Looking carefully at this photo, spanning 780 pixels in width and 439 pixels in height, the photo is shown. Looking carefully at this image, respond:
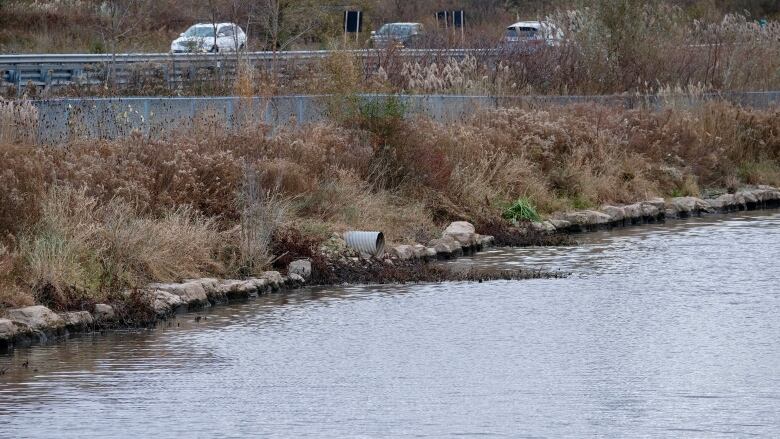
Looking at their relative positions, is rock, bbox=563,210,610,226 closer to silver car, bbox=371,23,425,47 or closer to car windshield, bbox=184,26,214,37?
silver car, bbox=371,23,425,47

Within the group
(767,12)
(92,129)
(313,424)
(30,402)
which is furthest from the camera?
(767,12)

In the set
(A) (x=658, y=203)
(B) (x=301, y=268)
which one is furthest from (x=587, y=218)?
(B) (x=301, y=268)

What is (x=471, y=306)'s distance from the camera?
16859mm

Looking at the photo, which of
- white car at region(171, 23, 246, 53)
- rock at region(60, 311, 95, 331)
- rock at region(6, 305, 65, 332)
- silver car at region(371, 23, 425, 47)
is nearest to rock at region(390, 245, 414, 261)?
rock at region(60, 311, 95, 331)

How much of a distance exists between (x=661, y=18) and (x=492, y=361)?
83.3ft

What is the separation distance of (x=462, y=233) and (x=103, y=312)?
26.4 ft

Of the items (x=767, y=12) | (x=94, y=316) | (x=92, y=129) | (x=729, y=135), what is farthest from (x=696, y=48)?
(x=767, y=12)

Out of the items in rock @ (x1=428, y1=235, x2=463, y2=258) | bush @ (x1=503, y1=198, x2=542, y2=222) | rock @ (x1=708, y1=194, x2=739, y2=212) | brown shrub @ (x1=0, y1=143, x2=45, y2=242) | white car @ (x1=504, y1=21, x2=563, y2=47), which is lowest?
rock @ (x1=708, y1=194, x2=739, y2=212)

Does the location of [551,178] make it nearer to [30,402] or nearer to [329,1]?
[30,402]

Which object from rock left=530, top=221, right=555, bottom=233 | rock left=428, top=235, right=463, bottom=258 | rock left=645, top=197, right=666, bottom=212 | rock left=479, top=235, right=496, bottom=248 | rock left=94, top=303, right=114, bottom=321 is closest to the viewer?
rock left=94, top=303, right=114, bottom=321

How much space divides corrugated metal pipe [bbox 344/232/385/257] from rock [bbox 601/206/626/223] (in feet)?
24.9

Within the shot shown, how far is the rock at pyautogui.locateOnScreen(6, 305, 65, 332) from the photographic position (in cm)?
1470

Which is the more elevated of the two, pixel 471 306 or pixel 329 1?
pixel 329 1

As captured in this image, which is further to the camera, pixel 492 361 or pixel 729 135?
pixel 729 135
